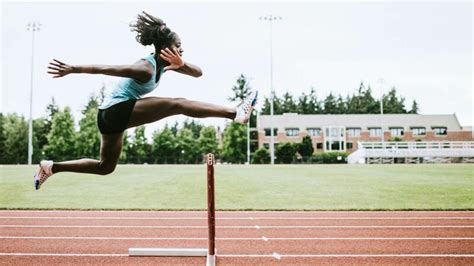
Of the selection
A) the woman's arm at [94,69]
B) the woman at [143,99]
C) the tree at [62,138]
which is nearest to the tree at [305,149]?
the tree at [62,138]

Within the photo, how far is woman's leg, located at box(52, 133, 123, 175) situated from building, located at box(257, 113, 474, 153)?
202 feet

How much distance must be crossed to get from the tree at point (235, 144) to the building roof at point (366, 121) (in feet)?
31.2

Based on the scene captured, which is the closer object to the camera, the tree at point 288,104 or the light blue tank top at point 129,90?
the light blue tank top at point 129,90

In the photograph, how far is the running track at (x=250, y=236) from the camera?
6.50m

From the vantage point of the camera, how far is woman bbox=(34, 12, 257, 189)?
3.87 m

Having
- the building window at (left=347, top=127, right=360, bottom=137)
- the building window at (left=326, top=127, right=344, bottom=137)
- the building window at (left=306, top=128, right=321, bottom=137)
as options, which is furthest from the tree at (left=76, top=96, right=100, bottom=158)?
the building window at (left=347, top=127, right=360, bottom=137)

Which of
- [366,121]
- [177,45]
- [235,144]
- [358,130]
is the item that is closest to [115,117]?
[177,45]

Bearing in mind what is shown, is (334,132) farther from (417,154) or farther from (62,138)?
(62,138)

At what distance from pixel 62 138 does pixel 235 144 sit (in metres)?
20.5

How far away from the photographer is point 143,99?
416 centimetres

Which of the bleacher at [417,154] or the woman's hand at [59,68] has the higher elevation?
the woman's hand at [59,68]

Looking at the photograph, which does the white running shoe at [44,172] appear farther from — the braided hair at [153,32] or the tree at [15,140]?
the tree at [15,140]

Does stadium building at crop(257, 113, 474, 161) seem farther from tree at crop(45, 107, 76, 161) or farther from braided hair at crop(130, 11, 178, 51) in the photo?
braided hair at crop(130, 11, 178, 51)

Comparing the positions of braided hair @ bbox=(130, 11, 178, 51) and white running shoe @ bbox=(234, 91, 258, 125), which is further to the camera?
braided hair @ bbox=(130, 11, 178, 51)
